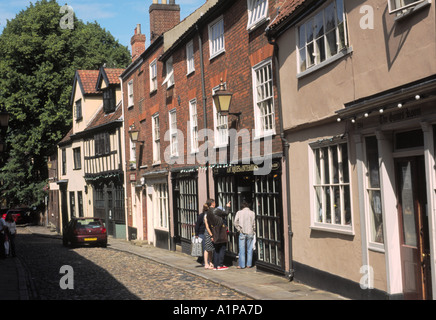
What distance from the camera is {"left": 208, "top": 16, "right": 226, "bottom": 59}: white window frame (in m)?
16.4

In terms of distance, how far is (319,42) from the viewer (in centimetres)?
1063

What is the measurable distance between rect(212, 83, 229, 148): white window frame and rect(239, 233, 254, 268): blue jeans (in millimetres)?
3114

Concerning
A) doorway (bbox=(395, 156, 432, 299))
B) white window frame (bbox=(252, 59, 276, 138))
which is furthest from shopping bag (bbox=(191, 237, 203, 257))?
doorway (bbox=(395, 156, 432, 299))

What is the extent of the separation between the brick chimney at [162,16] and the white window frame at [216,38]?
865cm

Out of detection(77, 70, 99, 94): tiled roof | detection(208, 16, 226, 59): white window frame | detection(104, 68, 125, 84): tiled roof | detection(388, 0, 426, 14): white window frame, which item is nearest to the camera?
detection(388, 0, 426, 14): white window frame

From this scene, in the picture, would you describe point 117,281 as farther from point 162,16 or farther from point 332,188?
point 162,16

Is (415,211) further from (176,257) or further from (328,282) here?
(176,257)

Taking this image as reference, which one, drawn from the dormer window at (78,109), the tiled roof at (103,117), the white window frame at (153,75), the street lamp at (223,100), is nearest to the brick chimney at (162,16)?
the white window frame at (153,75)

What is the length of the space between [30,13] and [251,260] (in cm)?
3345

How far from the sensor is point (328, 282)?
10.4 metres

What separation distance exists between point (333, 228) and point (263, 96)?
15.7 ft

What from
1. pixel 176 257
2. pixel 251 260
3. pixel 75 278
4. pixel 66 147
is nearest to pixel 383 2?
pixel 251 260

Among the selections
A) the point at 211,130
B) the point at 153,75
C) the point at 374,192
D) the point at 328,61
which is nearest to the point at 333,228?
the point at 374,192

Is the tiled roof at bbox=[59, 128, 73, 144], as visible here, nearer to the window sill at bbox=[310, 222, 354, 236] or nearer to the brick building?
the brick building
